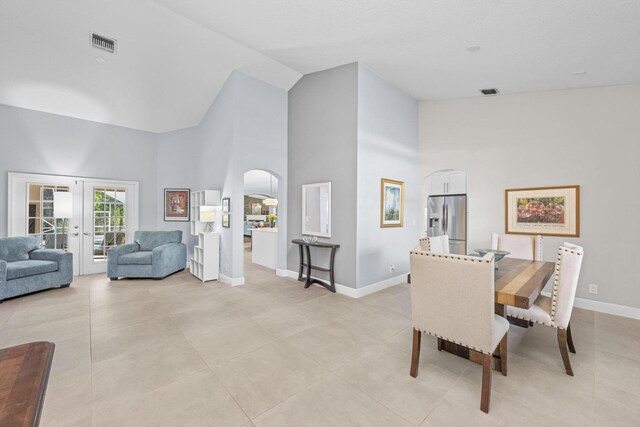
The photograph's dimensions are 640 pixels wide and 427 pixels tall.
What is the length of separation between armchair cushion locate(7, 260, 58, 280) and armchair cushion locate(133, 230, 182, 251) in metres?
1.40

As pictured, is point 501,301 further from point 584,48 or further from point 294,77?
point 294,77

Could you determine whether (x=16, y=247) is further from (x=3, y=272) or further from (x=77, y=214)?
(x=77, y=214)

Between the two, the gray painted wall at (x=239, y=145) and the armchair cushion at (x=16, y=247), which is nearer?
the armchair cushion at (x=16, y=247)

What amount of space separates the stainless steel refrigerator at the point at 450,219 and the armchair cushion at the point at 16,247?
7.27 metres

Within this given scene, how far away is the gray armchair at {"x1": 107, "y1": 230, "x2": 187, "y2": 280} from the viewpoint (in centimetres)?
511

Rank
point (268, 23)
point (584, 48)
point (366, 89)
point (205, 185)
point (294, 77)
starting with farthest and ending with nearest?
point (205, 185), point (294, 77), point (366, 89), point (268, 23), point (584, 48)

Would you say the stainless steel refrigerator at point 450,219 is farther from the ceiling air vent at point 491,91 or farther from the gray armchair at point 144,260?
the gray armchair at point 144,260

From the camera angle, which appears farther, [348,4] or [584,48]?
[584,48]

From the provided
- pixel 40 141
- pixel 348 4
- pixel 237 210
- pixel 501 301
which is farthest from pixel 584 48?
pixel 40 141

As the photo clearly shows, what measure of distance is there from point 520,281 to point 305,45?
371 cm

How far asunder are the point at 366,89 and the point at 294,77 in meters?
1.53

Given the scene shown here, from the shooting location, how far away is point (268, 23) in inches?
132

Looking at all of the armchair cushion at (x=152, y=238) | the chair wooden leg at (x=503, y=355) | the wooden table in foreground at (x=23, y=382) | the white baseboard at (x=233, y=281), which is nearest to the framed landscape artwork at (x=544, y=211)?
the chair wooden leg at (x=503, y=355)

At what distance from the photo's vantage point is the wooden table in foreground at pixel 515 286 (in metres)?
1.93
